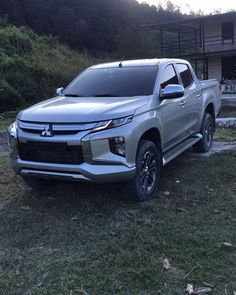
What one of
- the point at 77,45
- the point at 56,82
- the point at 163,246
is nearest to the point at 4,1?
the point at 77,45

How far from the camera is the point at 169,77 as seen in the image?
22.4ft

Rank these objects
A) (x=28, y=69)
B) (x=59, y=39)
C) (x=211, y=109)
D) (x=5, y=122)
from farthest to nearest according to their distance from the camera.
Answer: (x=59, y=39) < (x=28, y=69) < (x=5, y=122) < (x=211, y=109)

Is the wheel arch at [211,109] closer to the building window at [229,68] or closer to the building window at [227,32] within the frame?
the building window at [229,68]

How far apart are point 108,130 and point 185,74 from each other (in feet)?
10.0

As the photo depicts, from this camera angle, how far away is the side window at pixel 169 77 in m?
6.50

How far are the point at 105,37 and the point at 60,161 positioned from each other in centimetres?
5633

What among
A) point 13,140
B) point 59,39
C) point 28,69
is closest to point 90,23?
point 59,39

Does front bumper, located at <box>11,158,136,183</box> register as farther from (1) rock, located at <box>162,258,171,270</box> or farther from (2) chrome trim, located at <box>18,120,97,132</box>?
(1) rock, located at <box>162,258,171,270</box>

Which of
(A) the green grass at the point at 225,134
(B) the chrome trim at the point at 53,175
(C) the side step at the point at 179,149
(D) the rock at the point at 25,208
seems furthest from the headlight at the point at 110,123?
(A) the green grass at the point at 225,134

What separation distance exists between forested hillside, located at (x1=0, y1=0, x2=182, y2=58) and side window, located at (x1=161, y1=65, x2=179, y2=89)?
42.2 m

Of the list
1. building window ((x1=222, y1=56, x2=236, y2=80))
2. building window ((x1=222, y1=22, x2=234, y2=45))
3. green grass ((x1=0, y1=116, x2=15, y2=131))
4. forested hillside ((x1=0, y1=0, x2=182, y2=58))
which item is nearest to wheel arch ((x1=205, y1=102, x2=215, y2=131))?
green grass ((x1=0, y1=116, x2=15, y2=131))

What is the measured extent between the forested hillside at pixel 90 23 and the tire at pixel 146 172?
4364 cm

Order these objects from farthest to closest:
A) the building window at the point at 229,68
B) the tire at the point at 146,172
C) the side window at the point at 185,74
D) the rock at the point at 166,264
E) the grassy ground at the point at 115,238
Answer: the building window at the point at 229,68 → the side window at the point at 185,74 → the tire at the point at 146,172 → the rock at the point at 166,264 → the grassy ground at the point at 115,238

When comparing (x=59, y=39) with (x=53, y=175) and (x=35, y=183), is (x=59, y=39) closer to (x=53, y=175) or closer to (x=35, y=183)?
(x=35, y=183)
